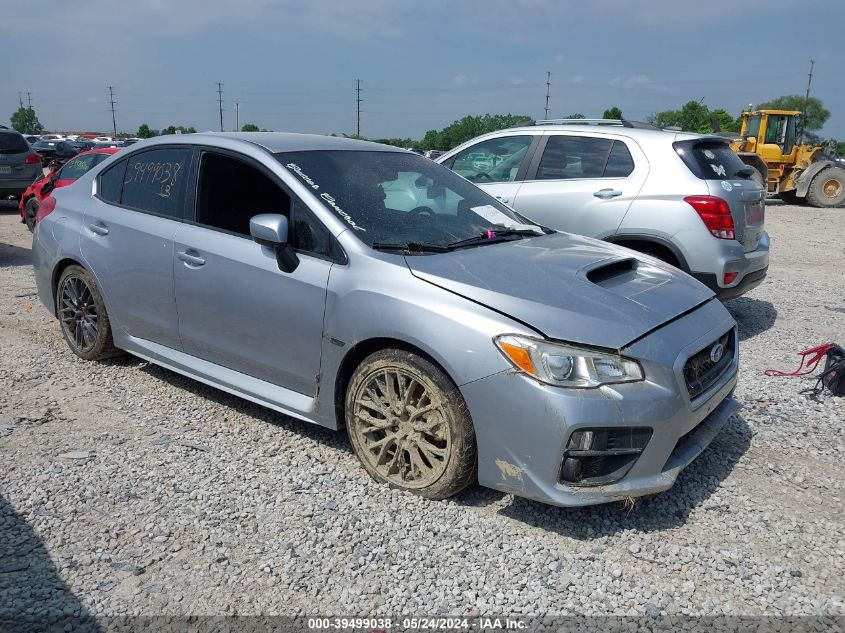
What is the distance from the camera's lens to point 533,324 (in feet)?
10.3

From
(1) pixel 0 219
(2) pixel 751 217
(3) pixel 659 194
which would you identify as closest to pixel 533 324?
(3) pixel 659 194

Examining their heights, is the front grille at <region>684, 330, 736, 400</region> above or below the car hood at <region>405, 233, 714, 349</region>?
below

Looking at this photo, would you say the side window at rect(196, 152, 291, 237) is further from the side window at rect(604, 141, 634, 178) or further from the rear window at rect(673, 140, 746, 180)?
the rear window at rect(673, 140, 746, 180)

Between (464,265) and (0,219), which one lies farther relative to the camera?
(0,219)

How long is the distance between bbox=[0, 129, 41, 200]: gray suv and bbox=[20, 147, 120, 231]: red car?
2675 millimetres

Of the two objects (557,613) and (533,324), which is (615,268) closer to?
(533,324)

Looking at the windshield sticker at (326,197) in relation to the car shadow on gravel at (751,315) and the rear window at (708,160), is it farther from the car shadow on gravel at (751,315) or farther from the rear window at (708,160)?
the car shadow on gravel at (751,315)

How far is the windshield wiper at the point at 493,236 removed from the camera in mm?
3989

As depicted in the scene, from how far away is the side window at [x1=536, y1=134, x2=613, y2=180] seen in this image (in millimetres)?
6621

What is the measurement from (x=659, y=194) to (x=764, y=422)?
234 centimetres

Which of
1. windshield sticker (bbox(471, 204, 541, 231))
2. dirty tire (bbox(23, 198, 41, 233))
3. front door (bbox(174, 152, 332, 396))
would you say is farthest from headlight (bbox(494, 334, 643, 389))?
dirty tire (bbox(23, 198, 41, 233))

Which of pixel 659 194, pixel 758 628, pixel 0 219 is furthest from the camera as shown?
pixel 0 219

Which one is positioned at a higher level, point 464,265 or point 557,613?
point 464,265

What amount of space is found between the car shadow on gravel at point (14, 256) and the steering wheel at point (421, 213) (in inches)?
295
